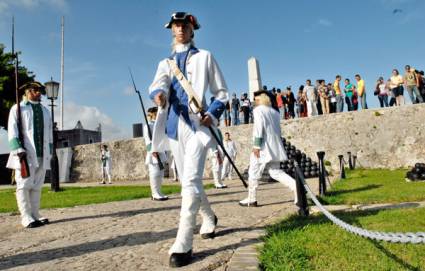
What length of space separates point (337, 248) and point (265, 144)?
341 cm

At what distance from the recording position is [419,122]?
15.4 m

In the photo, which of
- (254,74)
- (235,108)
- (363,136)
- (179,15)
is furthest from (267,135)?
(235,108)

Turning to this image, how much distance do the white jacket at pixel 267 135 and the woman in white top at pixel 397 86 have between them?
1093cm

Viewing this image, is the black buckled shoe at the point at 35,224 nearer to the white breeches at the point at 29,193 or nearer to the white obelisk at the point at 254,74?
the white breeches at the point at 29,193

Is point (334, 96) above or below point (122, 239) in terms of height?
above

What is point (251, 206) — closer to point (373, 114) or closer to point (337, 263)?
point (337, 263)

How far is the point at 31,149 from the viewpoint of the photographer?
6289 millimetres

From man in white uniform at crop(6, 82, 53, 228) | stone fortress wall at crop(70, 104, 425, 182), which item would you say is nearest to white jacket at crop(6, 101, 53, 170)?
man in white uniform at crop(6, 82, 53, 228)

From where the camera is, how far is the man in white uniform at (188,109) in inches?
145

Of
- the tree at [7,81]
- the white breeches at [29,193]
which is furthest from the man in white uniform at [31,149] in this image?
the tree at [7,81]

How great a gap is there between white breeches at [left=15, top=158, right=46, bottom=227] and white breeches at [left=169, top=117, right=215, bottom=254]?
332 centimetres

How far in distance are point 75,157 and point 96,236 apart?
21235 millimetres

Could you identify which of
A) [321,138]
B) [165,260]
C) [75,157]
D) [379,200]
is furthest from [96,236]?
[75,157]

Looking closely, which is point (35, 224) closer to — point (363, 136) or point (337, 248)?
point (337, 248)
